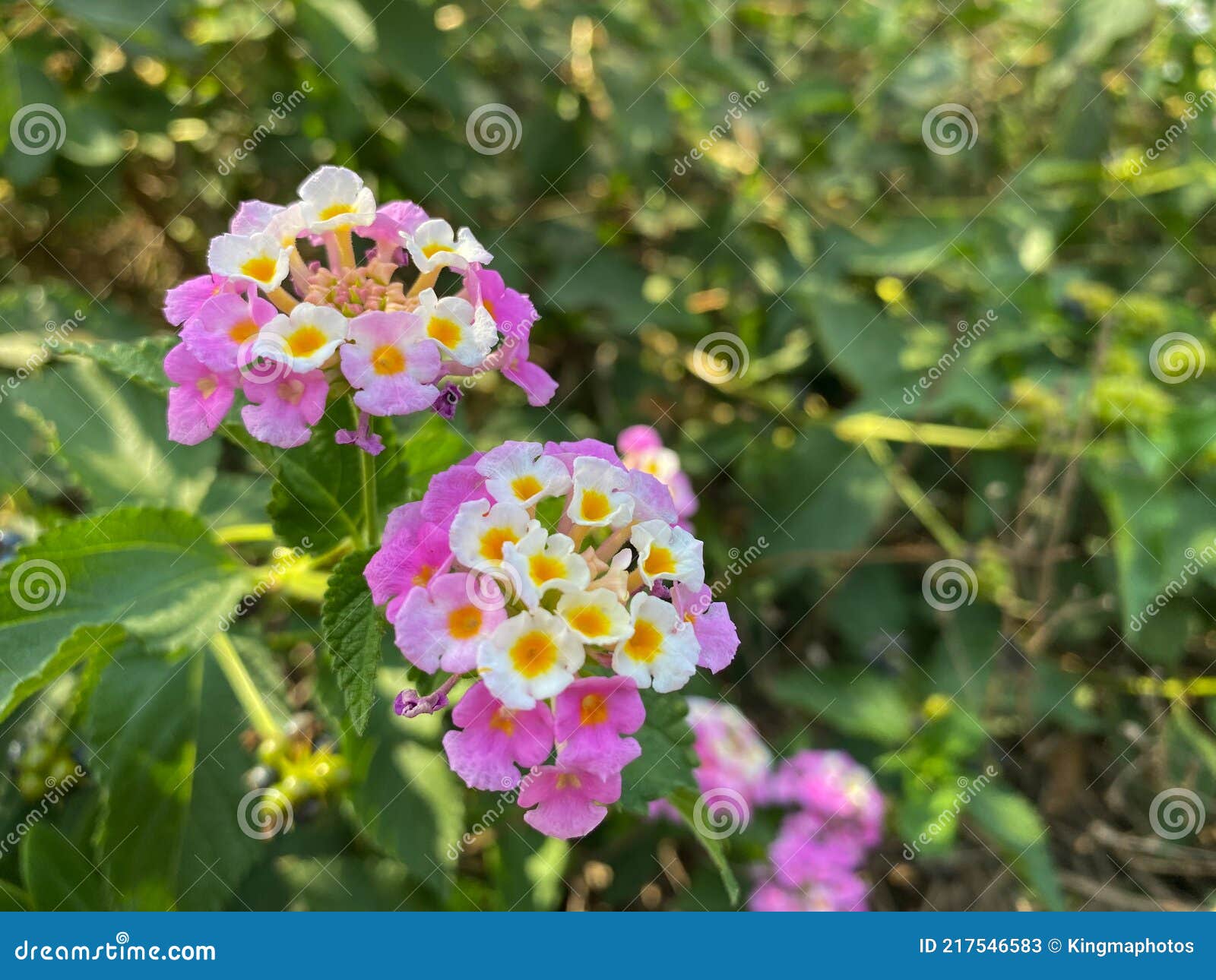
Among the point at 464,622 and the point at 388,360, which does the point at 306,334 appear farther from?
the point at 464,622

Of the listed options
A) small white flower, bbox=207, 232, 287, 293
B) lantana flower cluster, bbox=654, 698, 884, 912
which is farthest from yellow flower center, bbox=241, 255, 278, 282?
lantana flower cluster, bbox=654, 698, 884, 912

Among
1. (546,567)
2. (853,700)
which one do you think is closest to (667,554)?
(546,567)

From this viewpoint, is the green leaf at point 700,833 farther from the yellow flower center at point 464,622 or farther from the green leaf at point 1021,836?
the green leaf at point 1021,836

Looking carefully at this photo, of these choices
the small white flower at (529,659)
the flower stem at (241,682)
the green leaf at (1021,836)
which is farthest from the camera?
the green leaf at (1021,836)

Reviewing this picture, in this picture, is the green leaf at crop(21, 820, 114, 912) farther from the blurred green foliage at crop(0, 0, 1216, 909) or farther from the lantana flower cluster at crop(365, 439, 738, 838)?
the lantana flower cluster at crop(365, 439, 738, 838)

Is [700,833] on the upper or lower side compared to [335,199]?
lower

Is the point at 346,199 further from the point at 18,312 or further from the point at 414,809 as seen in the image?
the point at 18,312

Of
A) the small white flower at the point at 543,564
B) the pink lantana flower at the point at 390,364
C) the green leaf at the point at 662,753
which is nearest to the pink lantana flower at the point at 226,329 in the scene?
the pink lantana flower at the point at 390,364
